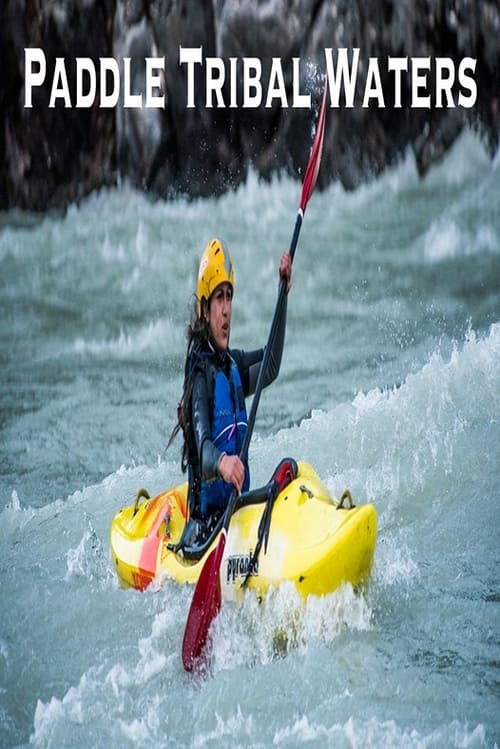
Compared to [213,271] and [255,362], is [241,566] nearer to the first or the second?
[255,362]

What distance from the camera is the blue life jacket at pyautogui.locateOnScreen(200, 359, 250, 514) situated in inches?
128

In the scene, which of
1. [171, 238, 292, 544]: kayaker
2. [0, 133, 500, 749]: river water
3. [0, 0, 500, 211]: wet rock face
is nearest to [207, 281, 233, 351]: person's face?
[171, 238, 292, 544]: kayaker

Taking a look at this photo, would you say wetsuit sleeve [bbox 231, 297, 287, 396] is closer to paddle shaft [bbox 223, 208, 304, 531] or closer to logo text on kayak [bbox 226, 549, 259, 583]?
paddle shaft [bbox 223, 208, 304, 531]

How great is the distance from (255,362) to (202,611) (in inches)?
31.9

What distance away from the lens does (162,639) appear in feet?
10.8

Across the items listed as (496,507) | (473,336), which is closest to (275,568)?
(496,507)

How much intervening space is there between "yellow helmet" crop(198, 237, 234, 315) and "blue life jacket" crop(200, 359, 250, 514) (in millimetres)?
226

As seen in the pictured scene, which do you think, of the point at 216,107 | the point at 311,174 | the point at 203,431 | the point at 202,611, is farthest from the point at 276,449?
the point at 216,107

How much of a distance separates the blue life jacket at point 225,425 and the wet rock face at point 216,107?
6.88 metres

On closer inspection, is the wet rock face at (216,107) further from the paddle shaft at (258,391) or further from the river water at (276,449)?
the paddle shaft at (258,391)

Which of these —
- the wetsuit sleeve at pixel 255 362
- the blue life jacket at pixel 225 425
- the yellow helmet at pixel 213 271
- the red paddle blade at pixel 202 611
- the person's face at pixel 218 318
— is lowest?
the red paddle blade at pixel 202 611

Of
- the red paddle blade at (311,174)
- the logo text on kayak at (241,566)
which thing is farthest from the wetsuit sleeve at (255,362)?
the logo text on kayak at (241,566)

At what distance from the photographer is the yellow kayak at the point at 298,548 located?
9.71 ft

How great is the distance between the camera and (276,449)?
5.69 meters
